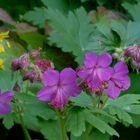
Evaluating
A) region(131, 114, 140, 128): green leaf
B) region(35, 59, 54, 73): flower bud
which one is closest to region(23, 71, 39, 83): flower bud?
region(35, 59, 54, 73): flower bud

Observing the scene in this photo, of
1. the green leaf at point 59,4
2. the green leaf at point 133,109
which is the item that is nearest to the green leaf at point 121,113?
the green leaf at point 133,109

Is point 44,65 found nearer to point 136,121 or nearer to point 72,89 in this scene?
point 72,89

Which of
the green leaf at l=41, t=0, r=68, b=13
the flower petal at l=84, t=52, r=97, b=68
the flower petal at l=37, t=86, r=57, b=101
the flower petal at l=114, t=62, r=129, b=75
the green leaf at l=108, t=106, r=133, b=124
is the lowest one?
the green leaf at l=108, t=106, r=133, b=124

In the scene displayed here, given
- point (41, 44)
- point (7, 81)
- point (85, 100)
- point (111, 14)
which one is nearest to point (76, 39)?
→ point (41, 44)

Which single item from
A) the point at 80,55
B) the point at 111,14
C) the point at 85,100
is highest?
the point at 111,14

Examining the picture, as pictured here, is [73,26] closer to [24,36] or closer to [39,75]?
[24,36]

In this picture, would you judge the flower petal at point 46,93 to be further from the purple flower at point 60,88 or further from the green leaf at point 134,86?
the green leaf at point 134,86

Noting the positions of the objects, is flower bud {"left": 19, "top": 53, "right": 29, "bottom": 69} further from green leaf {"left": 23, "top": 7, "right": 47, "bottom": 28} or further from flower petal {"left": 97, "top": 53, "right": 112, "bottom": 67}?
green leaf {"left": 23, "top": 7, "right": 47, "bottom": 28}
